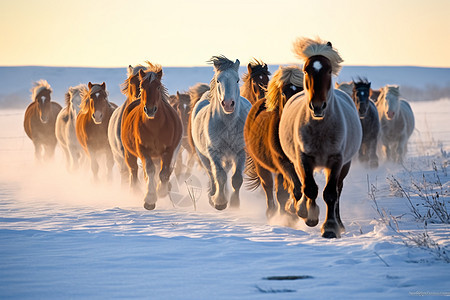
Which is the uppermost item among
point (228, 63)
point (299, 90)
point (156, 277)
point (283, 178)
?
point (228, 63)

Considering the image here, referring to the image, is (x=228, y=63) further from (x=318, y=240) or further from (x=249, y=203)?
(x=318, y=240)

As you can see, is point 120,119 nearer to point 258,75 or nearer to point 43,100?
point 258,75

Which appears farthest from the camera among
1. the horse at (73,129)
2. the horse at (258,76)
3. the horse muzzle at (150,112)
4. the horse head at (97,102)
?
the horse at (73,129)

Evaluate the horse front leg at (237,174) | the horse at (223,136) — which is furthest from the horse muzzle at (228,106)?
the horse front leg at (237,174)

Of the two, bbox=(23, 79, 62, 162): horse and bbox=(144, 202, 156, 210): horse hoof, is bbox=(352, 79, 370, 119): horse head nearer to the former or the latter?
bbox=(144, 202, 156, 210): horse hoof

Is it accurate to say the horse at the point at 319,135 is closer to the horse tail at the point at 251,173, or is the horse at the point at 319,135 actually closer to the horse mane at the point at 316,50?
the horse mane at the point at 316,50

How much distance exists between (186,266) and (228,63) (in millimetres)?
4298

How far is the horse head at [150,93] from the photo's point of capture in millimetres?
8580

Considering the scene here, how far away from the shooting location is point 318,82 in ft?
19.4

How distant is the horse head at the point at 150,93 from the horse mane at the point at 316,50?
276cm

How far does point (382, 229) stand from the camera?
6.14 m

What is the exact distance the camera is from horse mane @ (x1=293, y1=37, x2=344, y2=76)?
6508mm

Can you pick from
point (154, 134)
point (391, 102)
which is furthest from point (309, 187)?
point (391, 102)

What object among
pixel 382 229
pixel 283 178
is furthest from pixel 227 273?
pixel 283 178
